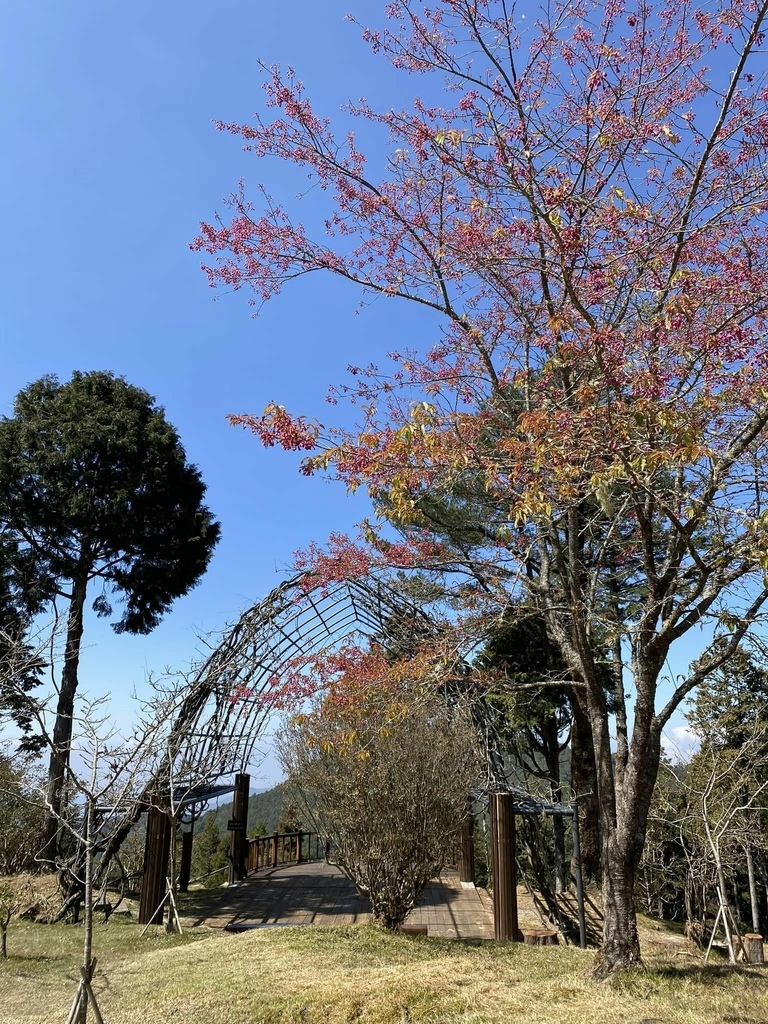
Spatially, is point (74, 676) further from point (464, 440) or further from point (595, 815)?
point (464, 440)

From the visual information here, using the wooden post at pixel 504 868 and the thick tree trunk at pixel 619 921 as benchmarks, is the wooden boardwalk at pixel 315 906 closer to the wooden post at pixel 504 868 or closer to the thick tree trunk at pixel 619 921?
the wooden post at pixel 504 868

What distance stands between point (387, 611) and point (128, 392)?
8422mm

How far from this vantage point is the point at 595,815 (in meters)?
12.8

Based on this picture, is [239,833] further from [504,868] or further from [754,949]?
[754,949]

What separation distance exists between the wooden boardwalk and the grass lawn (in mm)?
1838

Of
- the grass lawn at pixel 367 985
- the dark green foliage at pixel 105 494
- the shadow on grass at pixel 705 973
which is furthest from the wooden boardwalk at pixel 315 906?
the dark green foliage at pixel 105 494

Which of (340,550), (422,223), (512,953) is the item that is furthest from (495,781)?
(422,223)

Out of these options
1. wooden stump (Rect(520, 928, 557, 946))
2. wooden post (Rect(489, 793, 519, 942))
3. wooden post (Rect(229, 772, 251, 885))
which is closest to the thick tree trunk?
wooden post (Rect(489, 793, 519, 942))

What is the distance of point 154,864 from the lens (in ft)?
31.6

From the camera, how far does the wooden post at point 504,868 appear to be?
8375 mm

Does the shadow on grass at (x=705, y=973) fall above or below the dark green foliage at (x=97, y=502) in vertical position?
below

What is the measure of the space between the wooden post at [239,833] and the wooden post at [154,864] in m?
3.10

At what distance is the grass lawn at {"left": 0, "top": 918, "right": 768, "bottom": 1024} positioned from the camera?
4.99m

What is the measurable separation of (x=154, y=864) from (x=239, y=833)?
3.43 m
